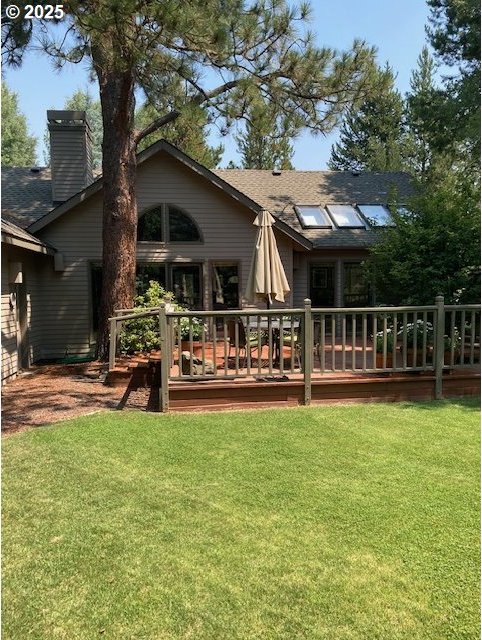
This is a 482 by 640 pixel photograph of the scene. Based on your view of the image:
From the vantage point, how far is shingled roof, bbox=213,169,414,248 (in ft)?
42.7

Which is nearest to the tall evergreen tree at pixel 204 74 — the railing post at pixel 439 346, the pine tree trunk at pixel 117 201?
the pine tree trunk at pixel 117 201

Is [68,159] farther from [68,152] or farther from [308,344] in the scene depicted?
[308,344]

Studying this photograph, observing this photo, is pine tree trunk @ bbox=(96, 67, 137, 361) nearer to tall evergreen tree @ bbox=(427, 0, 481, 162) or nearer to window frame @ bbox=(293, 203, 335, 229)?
window frame @ bbox=(293, 203, 335, 229)

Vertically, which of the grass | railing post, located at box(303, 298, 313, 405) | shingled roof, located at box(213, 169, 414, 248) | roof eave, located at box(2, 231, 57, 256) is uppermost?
shingled roof, located at box(213, 169, 414, 248)

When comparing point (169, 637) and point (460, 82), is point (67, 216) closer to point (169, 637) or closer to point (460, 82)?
point (169, 637)

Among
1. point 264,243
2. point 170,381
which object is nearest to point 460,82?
point 264,243

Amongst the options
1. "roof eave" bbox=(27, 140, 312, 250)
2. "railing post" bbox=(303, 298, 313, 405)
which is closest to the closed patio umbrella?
"railing post" bbox=(303, 298, 313, 405)

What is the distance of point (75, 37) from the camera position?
20.2 ft

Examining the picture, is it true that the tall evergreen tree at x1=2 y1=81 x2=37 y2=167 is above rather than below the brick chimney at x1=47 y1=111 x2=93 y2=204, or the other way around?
above

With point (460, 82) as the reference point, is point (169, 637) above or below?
below

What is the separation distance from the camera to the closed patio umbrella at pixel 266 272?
7277 millimetres

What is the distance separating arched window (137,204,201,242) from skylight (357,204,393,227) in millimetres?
4825

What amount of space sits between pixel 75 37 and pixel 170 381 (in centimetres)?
470

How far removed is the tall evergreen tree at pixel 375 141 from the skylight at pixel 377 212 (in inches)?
670
